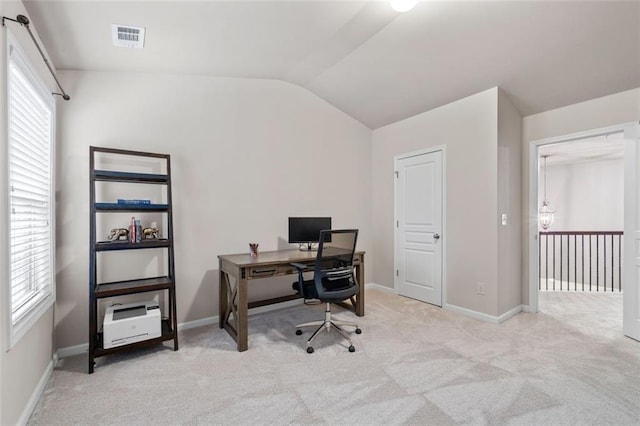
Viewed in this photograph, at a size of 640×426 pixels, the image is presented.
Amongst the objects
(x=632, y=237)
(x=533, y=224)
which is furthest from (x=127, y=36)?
(x=632, y=237)

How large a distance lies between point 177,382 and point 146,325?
2.14 ft

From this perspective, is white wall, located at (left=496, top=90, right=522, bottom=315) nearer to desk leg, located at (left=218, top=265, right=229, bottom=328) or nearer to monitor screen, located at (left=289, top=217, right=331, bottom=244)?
monitor screen, located at (left=289, top=217, right=331, bottom=244)

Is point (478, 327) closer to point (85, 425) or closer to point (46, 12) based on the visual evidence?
point (85, 425)

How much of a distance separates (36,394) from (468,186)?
4.24 meters

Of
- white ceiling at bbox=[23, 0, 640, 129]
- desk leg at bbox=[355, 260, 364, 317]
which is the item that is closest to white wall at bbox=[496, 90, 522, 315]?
white ceiling at bbox=[23, 0, 640, 129]

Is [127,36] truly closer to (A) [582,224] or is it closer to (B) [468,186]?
(B) [468,186]

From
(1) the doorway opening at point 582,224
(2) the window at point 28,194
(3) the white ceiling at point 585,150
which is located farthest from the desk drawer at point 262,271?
(3) the white ceiling at point 585,150

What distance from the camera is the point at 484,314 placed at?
11.3 feet

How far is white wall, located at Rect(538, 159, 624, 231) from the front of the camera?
6.33m

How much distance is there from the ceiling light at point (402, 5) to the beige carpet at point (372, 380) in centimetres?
278

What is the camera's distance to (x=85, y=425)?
1.79 metres

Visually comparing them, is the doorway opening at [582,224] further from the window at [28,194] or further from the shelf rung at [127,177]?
the window at [28,194]

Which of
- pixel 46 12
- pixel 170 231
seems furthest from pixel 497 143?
pixel 46 12

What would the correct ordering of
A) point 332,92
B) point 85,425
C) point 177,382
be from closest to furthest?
1. point 85,425
2. point 177,382
3. point 332,92
